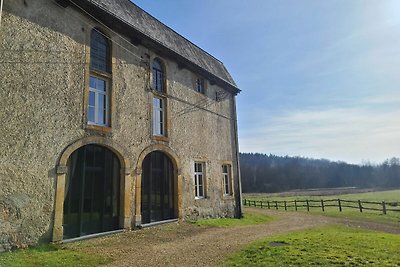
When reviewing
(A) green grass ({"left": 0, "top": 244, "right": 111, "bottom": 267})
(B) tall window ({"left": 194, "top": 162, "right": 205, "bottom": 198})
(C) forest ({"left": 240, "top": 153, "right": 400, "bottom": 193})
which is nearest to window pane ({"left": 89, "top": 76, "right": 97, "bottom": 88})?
(A) green grass ({"left": 0, "top": 244, "right": 111, "bottom": 267})

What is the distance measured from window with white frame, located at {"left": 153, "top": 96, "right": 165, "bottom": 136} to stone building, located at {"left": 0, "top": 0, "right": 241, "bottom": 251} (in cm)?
5

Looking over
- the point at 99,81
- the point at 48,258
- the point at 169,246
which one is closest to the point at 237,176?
the point at 169,246

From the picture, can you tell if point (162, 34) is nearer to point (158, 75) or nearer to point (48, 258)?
point (158, 75)

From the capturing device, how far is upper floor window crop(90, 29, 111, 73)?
9836mm

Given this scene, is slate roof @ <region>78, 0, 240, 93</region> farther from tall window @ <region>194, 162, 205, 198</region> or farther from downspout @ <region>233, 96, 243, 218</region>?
tall window @ <region>194, 162, 205, 198</region>

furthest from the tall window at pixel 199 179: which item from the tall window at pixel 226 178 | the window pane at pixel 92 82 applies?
the window pane at pixel 92 82

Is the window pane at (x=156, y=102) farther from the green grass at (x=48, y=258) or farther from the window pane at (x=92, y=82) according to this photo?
the green grass at (x=48, y=258)

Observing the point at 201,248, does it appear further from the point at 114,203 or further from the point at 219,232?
the point at 114,203

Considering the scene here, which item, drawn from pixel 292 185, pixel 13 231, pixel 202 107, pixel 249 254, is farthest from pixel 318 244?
pixel 292 185

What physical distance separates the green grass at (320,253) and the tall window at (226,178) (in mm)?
7831

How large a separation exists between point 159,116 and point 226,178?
643 cm

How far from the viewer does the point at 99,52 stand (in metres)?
10.1

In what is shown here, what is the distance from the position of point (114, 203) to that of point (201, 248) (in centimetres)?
372

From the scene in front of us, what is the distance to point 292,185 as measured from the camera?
274 feet
